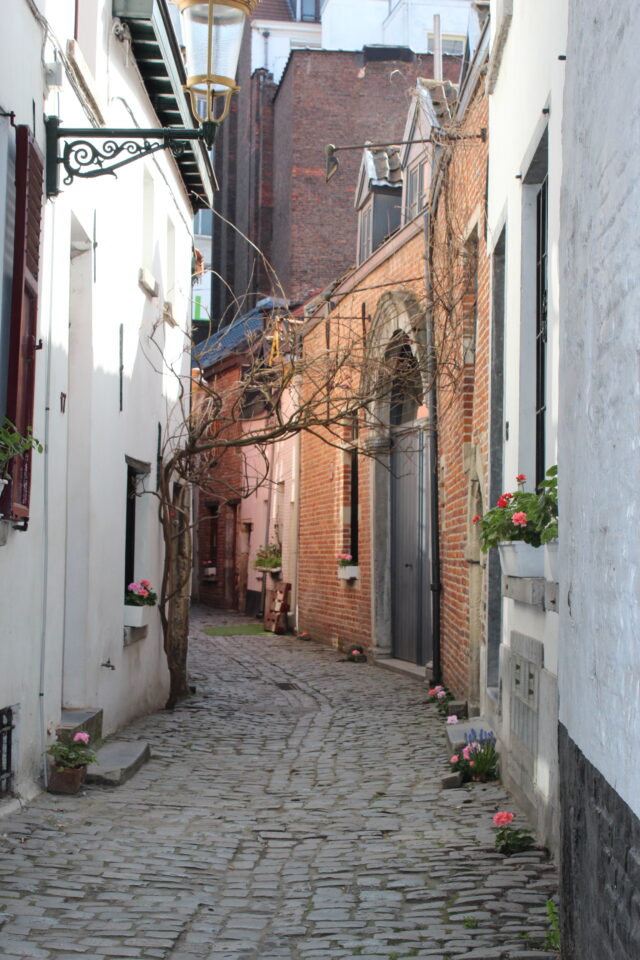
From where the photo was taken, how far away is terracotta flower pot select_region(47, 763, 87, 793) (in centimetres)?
667

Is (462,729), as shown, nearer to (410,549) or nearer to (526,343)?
(526,343)

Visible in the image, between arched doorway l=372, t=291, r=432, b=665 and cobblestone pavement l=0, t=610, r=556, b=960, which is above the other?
arched doorway l=372, t=291, r=432, b=665

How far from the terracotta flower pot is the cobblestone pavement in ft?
0.37

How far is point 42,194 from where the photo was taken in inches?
257

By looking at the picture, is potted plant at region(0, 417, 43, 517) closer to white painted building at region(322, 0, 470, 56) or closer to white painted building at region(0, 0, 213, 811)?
white painted building at region(0, 0, 213, 811)

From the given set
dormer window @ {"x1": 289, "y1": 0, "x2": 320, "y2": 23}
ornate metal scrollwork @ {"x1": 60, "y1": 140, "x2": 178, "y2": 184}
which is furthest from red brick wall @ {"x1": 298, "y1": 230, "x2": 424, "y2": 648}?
dormer window @ {"x1": 289, "y1": 0, "x2": 320, "y2": 23}

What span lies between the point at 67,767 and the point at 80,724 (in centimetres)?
63

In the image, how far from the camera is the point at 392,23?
29.1m

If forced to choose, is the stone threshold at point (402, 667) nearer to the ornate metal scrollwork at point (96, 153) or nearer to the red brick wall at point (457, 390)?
the red brick wall at point (457, 390)

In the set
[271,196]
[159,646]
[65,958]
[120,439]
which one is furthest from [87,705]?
[271,196]

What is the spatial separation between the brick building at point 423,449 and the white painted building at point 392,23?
1296 cm

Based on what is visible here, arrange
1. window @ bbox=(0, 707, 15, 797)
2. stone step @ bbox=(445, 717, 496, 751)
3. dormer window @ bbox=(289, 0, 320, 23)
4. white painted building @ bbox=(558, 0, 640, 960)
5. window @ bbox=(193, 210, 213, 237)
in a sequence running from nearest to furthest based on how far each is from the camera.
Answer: white painted building @ bbox=(558, 0, 640, 960)
window @ bbox=(0, 707, 15, 797)
stone step @ bbox=(445, 717, 496, 751)
dormer window @ bbox=(289, 0, 320, 23)
window @ bbox=(193, 210, 213, 237)

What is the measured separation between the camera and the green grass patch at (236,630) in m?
19.7

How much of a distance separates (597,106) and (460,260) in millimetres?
7302
